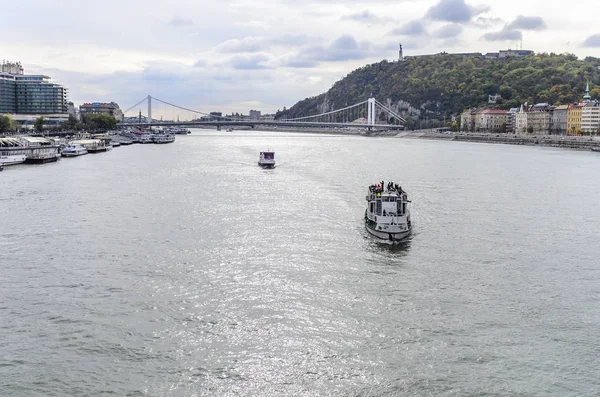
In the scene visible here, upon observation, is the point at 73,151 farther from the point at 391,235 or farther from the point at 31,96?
the point at 31,96

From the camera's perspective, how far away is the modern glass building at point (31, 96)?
95000mm

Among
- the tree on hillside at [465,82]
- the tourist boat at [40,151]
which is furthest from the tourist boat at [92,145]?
the tree on hillside at [465,82]

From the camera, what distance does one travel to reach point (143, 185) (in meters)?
30.1

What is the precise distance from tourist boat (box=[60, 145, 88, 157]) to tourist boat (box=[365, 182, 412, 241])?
122ft

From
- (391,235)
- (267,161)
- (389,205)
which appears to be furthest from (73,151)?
(391,235)

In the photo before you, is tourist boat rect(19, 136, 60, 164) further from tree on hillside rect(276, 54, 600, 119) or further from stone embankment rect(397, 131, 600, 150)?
tree on hillside rect(276, 54, 600, 119)

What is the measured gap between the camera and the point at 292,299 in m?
12.2

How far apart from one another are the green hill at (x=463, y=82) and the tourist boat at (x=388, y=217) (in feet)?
276

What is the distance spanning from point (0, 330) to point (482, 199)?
2017 cm

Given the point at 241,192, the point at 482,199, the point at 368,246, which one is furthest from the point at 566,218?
the point at 241,192

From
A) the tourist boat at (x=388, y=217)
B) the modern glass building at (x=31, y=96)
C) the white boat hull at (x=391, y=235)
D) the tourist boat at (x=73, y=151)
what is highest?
the modern glass building at (x=31, y=96)

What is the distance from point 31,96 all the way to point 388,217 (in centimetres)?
9349

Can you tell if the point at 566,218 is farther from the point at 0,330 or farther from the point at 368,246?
the point at 0,330

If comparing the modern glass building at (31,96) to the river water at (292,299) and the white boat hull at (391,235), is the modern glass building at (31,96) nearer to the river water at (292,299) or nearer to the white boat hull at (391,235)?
the river water at (292,299)
